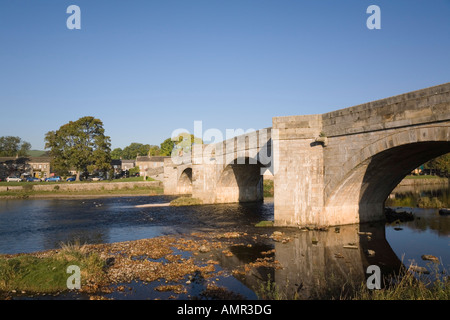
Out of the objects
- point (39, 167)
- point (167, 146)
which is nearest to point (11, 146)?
point (39, 167)

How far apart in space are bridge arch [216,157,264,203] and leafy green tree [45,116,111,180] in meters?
35.5

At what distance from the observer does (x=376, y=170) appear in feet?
55.2

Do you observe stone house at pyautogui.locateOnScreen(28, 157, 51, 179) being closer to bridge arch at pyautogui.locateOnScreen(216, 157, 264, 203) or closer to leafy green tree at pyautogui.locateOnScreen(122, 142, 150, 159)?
leafy green tree at pyautogui.locateOnScreen(122, 142, 150, 159)

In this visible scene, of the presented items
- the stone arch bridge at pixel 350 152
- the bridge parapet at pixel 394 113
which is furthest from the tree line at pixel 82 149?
the bridge parapet at pixel 394 113

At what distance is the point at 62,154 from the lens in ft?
207

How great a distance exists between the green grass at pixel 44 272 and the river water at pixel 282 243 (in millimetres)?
2109

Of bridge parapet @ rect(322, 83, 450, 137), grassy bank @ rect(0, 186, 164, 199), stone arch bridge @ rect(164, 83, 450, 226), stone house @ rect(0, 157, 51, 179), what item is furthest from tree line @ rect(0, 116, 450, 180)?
bridge parapet @ rect(322, 83, 450, 137)

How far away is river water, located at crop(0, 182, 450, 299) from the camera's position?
11008 millimetres

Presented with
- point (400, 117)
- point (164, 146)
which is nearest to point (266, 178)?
point (400, 117)

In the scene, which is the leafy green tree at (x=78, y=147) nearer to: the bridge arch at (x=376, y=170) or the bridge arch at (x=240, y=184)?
the bridge arch at (x=240, y=184)

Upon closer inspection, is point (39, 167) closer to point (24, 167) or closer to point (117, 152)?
point (24, 167)

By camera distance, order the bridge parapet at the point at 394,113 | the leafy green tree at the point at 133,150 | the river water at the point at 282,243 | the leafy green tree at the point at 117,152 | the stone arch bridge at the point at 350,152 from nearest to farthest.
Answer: the river water at the point at 282,243 → the bridge parapet at the point at 394,113 → the stone arch bridge at the point at 350,152 → the leafy green tree at the point at 133,150 → the leafy green tree at the point at 117,152

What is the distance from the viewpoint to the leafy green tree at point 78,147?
61938 millimetres

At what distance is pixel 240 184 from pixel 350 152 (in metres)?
22.0
